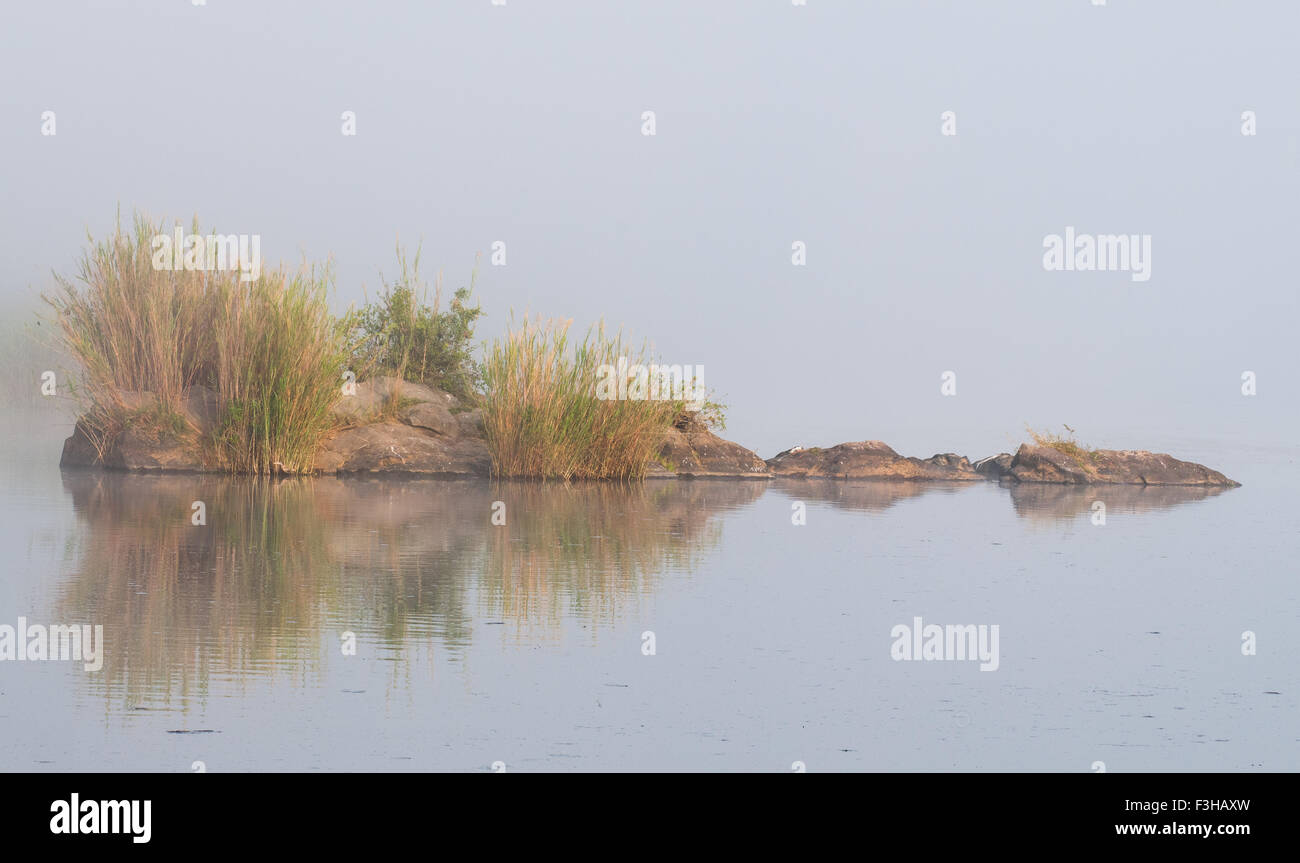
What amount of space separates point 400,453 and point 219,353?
8.50 feet

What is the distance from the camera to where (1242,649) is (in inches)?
257

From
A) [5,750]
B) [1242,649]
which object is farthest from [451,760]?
[1242,649]

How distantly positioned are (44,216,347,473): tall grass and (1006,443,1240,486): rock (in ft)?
34.4

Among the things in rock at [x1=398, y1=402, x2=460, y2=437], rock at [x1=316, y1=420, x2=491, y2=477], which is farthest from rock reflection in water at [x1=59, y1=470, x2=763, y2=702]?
rock at [x1=398, y1=402, x2=460, y2=437]

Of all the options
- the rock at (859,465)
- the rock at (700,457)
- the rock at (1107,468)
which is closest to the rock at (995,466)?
the rock at (1107,468)

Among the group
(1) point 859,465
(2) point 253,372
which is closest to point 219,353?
(2) point 253,372

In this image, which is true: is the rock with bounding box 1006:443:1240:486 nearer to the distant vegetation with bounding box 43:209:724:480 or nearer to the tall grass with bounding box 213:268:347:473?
the distant vegetation with bounding box 43:209:724:480

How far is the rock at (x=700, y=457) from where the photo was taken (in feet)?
59.6

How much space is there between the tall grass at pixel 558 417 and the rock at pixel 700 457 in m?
1.23

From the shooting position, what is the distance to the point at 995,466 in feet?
66.6

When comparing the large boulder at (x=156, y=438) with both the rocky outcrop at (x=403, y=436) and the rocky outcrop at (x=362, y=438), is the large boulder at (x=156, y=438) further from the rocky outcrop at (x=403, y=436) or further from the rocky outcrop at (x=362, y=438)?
the rocky outcrop at (x=403, y=436)

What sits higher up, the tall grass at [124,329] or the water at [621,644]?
the tall grass at [124,329]

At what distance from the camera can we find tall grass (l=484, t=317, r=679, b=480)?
15945 millimetres
